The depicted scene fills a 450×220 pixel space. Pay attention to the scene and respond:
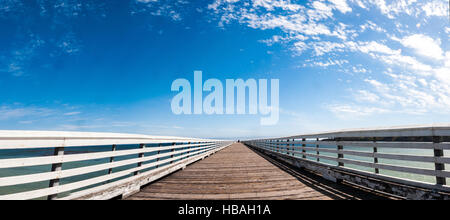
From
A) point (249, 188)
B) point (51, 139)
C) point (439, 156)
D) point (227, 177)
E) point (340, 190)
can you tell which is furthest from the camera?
point (227, 177)

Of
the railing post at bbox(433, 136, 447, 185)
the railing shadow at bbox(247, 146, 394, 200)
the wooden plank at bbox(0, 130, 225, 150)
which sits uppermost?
the wooden plank at bbox(0, 130, 225, 150)

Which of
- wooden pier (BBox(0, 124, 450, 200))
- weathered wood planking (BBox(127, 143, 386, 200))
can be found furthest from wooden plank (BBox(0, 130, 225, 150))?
weathered wood planking (BBox(127, 143, 386, 200))

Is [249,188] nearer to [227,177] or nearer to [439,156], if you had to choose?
[227,177]

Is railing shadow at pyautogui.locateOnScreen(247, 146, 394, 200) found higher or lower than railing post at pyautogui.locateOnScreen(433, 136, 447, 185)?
lower

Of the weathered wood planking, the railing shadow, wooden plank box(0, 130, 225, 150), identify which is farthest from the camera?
the weathered wood planking

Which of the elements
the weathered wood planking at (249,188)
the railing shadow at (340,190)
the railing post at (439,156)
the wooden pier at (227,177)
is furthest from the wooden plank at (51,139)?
the railing post at (439,156)

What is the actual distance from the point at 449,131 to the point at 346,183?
244cm

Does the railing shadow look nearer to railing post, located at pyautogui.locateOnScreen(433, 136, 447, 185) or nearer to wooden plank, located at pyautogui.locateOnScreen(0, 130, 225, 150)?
railing post, located at pyautogui.locateOnScreen(433, 136, 447, 185)

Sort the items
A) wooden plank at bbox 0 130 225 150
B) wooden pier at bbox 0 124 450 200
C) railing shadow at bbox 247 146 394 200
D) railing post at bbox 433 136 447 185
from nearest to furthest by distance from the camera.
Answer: wooden plank at bbox 0 130 225 150, wooden pier at bbox 0 124 450 200, railing post at bbox 433 136 447 185, railing shadow at bbox 247 146 394 200

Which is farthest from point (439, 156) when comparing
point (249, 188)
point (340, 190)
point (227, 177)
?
point (227, 177)

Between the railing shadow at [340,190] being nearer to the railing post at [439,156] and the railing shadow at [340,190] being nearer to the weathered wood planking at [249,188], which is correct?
the weathered wood planking at [249,188]

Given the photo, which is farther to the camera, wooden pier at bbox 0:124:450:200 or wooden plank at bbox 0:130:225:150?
wooden pier at bbox 0:124:450:200
